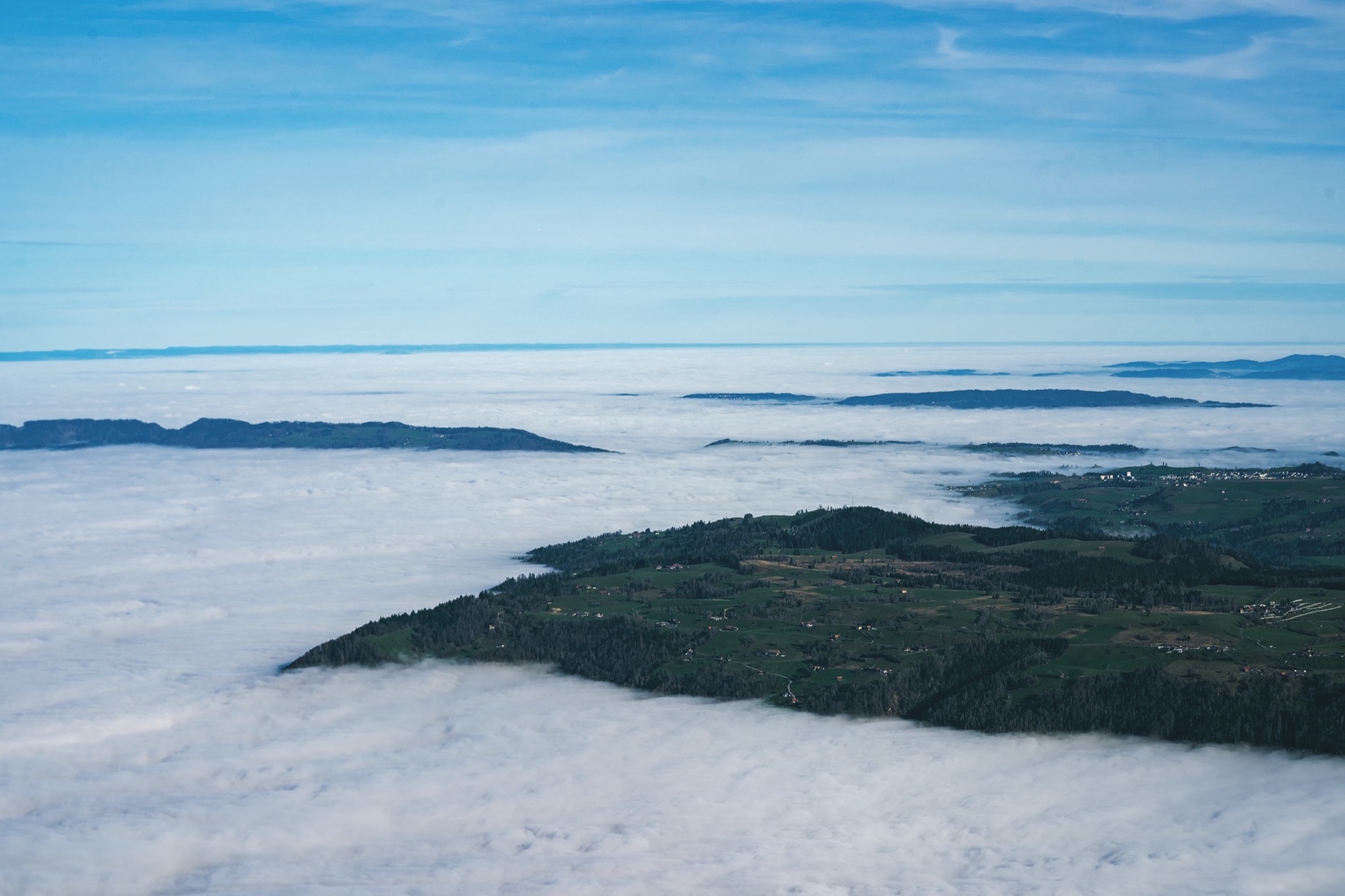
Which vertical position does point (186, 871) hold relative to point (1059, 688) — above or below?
below

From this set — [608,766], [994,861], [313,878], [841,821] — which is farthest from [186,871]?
[994,861]

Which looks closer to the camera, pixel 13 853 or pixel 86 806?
pixel 13 853

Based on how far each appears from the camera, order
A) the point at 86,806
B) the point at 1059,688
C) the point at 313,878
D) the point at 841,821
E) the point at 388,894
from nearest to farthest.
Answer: the point at 388,894 < the point at 313,878 < the point at 841,821 < the point at 86,806 < the point at 1059,688

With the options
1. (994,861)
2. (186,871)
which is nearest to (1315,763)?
(994,861)

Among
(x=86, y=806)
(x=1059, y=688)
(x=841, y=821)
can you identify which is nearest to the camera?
(x=841, y=821)

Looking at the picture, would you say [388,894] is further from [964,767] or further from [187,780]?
[964,767]

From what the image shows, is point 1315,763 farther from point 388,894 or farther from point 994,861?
point 388,894

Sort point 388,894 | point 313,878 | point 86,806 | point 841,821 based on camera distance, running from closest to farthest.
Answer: point 388,894 → point 313,878 → point 841,821 → point 86,806

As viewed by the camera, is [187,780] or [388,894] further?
Answer: [187,780]

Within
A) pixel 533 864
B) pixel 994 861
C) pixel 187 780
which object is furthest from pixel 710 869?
pixel 187 780
